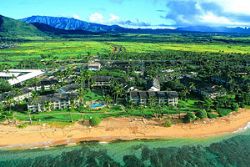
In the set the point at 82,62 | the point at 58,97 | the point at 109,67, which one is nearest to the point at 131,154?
the point at 58,97

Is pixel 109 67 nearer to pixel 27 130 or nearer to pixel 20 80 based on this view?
pixel 20 80


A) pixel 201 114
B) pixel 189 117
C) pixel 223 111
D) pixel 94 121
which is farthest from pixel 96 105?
pixel 223 111

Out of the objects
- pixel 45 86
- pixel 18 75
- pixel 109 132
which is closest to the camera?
pixel 109 132

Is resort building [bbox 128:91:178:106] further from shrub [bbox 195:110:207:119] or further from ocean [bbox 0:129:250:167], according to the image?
ocean [bbox 0:129:250:167]

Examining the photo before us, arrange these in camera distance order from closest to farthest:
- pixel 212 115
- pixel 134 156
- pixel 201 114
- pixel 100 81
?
pixel 134 156 → pixel 201 114 → pixel 212 115 → pixel 100 81

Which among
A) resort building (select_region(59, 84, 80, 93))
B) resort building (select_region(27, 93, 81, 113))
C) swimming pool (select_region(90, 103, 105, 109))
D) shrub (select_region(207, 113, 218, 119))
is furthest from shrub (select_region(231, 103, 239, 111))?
resort building (select_region(59, 84, 80, 93))

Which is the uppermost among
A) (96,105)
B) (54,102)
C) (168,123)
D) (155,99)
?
(155,99)

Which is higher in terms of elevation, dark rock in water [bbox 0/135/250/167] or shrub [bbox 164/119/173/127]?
shrub [bbox 164/119/173/127]

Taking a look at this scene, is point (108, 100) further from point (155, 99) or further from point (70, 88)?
point (70, 88)
